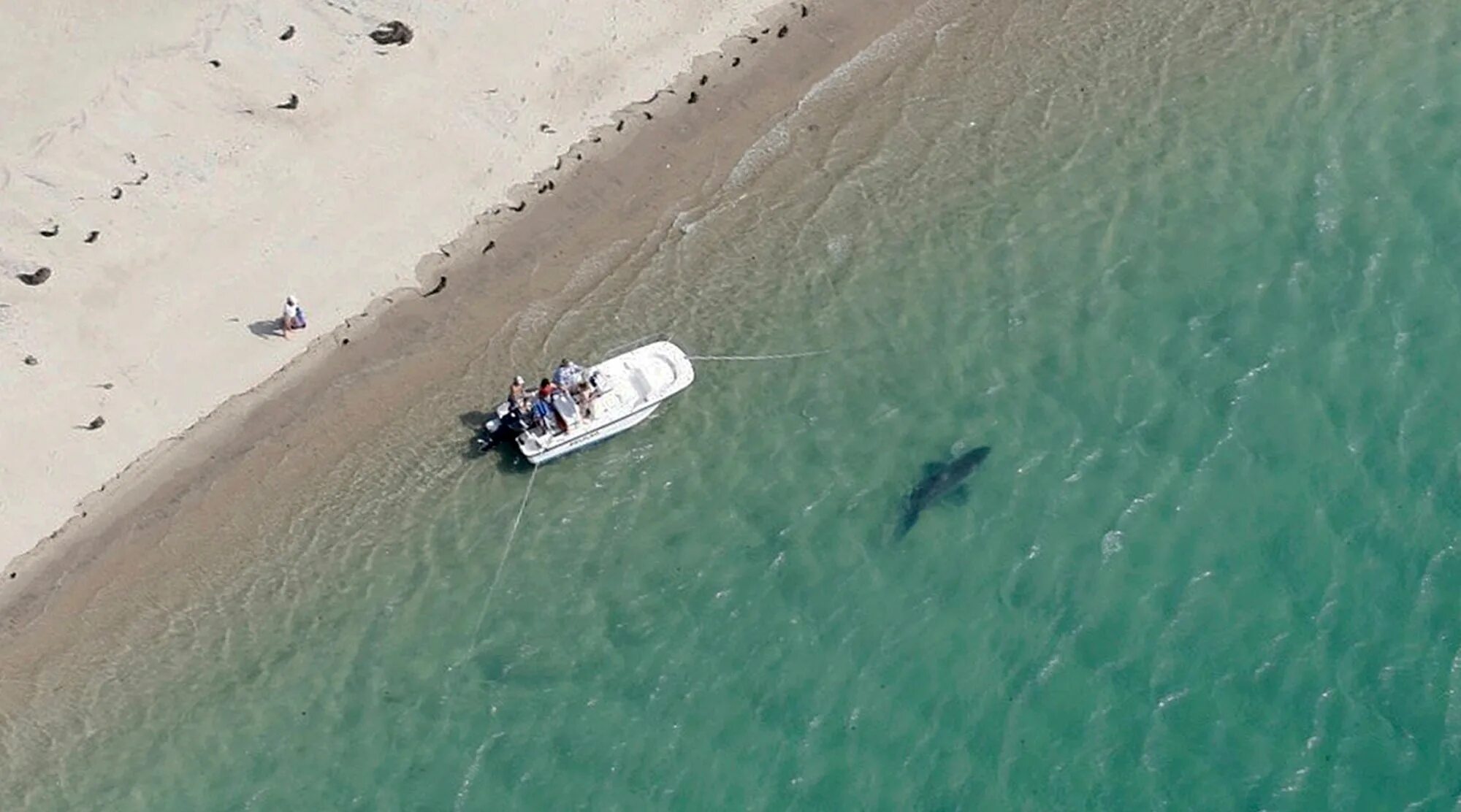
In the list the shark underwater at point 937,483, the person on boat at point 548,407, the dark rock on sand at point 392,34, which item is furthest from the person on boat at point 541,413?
the dark rock on sand at point 392,34

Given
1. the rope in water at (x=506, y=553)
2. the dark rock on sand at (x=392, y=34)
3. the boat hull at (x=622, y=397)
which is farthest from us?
the dark rock on sand at (x=392, y=34)

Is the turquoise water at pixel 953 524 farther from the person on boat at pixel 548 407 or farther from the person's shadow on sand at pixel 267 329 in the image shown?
A: the person's shadow on sand at pixel 267 329

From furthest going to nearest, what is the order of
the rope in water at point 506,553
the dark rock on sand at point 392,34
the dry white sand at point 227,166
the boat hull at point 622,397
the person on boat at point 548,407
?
the dark rock on sand at point 392,34, the dry white sand at point 227,166, the boat hull at point 622,397, the person on boat at point 548,407, the rope in water at point 506,553

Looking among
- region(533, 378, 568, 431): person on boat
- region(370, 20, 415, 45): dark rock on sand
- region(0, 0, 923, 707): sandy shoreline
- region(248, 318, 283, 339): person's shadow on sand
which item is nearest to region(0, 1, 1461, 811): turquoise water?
region(0, 0, 923, 707): sandy shoreline

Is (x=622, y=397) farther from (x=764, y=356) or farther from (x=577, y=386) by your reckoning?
(x=764, y=356)

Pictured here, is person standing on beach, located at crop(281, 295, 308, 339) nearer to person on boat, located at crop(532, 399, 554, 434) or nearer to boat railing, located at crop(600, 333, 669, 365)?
person on boat, located at crop(532, 399, 554, 434)

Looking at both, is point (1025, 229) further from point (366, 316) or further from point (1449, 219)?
point (366, 316)

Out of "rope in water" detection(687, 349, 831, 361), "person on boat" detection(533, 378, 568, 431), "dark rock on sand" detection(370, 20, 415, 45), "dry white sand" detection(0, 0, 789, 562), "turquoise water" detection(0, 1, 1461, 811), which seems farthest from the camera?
"dark rock on sand" detection(370, 20, 415, 45)
